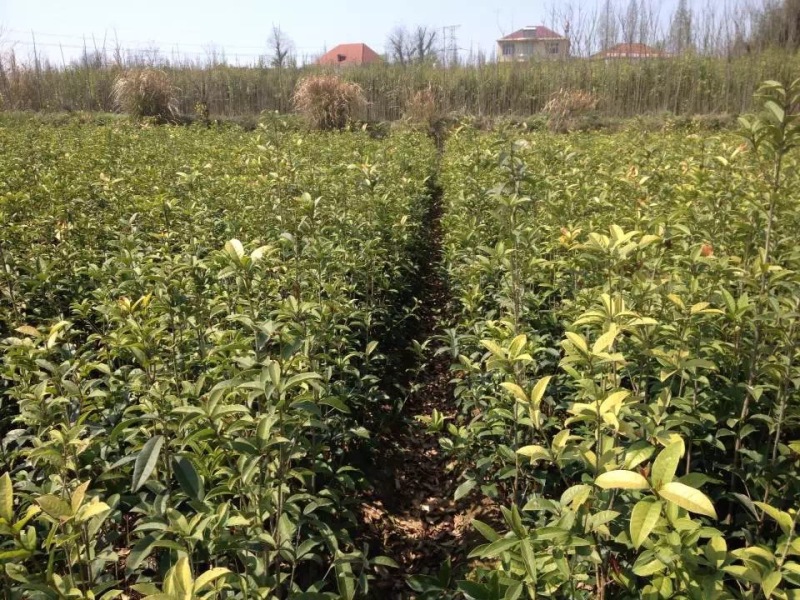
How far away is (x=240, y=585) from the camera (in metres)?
1.32

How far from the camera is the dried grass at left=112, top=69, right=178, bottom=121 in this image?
1730 centimetres

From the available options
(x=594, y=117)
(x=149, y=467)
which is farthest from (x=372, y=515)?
(x=594, y=117)

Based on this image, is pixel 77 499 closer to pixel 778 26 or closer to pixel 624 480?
pixel 624 480

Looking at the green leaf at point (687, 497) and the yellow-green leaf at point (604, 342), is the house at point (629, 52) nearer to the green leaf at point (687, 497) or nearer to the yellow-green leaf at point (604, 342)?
the yellow-green leaf at point (604, 342)

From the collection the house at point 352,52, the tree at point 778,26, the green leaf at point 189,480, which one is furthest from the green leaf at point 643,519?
the house at point 352,52

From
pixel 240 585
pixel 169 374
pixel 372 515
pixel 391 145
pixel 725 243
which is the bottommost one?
pixel 372 515

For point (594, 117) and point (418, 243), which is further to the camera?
point (594, 117)

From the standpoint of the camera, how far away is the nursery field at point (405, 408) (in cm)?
128

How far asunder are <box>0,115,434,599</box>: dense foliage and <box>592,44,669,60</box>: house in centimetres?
1795

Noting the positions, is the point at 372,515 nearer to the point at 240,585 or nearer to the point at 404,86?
the point at 240,585

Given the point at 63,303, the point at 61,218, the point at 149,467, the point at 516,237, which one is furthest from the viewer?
the point at 61,218

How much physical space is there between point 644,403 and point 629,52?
21645mm

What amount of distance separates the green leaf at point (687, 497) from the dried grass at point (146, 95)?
18578 mm

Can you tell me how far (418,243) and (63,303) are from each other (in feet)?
9.72
